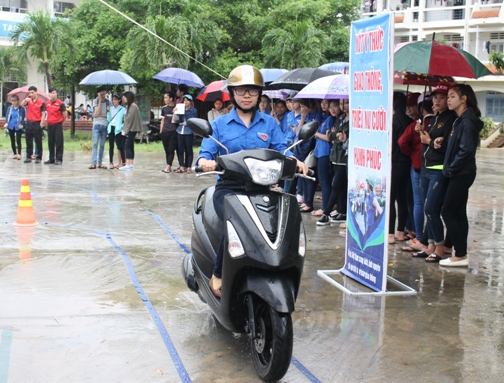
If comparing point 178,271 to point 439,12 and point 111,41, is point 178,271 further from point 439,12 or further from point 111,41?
point 439,12

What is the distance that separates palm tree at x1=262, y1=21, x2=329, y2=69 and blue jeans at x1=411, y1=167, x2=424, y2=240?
654 inches

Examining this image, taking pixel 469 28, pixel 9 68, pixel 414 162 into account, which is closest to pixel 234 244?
pixel 414 162

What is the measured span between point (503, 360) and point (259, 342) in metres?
1.65

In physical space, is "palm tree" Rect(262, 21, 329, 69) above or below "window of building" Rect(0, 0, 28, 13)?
below

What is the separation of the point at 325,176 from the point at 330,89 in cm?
127

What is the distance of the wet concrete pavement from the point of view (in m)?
4.28

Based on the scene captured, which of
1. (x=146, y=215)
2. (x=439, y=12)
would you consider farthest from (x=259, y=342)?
(x=439, y=12)

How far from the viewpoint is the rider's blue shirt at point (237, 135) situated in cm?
484

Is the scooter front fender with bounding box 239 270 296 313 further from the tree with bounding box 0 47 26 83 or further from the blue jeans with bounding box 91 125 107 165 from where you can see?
the tree with bounding box 0 47 26 83

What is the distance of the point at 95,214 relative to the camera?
31.2 feet

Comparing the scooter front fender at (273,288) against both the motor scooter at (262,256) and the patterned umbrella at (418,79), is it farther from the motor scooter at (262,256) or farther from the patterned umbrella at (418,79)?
the patterned umbrella at (418,79)

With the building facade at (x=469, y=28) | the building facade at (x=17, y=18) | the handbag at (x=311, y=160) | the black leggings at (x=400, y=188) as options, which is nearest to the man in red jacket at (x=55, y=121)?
the handbag at (x=311, y=160)

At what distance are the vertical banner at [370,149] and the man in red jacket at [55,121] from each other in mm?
10897

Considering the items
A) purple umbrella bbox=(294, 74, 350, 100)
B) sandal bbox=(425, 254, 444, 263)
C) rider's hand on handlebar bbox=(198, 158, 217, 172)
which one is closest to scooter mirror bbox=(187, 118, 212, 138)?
rider's hand on handlebar bbox=(198, 158, 217, 172)
